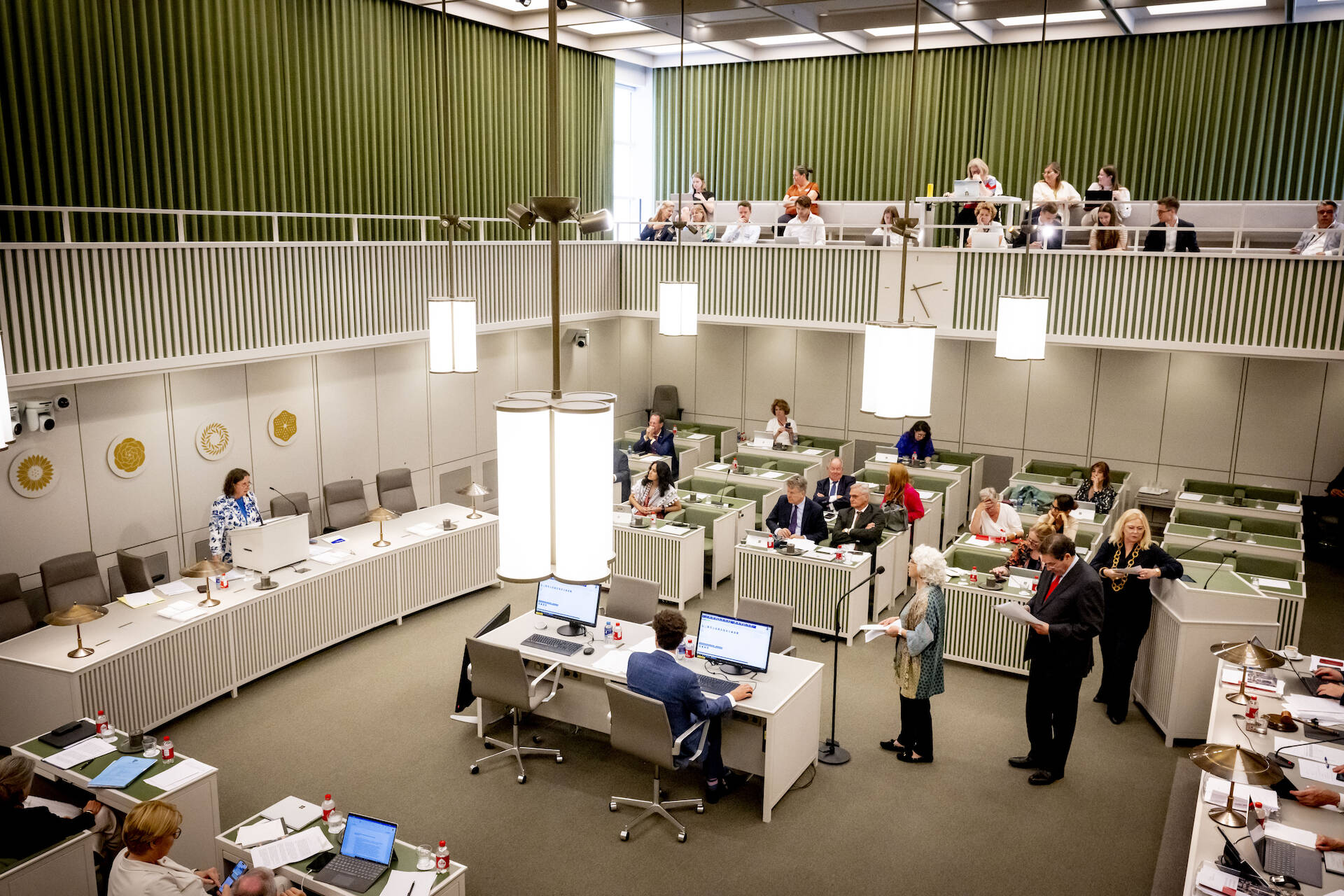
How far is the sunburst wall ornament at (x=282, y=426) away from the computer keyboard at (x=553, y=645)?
4.75m

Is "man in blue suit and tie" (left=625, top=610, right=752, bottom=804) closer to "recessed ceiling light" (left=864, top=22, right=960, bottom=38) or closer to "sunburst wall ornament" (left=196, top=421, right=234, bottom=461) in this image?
"sunburst wall ornament" (left=196, top=421, right=234, bottom=461)

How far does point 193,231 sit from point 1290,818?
1129 centimetres

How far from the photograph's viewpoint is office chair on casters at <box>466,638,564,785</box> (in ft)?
23.6

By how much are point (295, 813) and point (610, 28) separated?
13.0 meters

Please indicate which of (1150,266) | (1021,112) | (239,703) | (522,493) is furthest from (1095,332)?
(522,493)

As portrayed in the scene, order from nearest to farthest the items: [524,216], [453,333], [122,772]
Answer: [524,216]
[122,772]
[453,333]

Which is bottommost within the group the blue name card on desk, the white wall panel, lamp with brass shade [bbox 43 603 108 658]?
the blue name card on desk

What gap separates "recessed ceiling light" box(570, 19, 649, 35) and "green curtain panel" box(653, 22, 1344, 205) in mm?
1379

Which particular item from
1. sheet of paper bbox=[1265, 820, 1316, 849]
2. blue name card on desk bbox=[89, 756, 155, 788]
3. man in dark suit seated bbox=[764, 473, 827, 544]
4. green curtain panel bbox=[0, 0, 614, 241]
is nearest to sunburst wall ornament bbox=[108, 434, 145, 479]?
green curtain panel bbox=[0, 0, 614, 241]

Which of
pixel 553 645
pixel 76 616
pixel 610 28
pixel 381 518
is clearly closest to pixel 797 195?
pixel 610 28

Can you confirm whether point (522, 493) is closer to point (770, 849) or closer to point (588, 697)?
point (770, 849)

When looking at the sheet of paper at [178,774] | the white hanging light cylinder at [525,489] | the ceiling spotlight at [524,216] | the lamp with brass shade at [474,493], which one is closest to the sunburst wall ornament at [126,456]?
the lamp with brass shade at [474,493]

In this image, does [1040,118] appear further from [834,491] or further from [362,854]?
[362,854]

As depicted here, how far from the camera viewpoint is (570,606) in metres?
7.89
